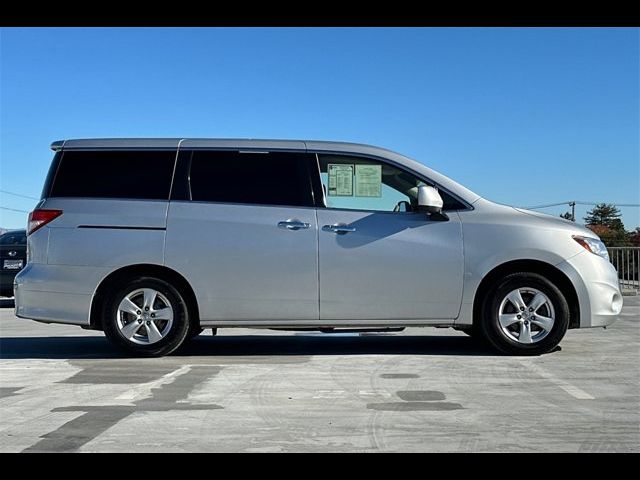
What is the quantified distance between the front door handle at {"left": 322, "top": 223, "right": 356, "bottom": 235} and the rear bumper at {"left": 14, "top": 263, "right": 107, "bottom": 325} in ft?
6.82

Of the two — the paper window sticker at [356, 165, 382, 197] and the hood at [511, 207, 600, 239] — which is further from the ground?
the paper window sticker at [356, 165, 382, 197]

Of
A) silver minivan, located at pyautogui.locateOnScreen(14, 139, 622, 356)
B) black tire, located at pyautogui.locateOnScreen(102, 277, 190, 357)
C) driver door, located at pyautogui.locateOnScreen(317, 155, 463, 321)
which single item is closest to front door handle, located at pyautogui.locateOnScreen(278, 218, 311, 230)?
silver minivan, located at pyautogui.locateOnScreen(14, 139, 622, 356)

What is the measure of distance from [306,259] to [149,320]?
61.4 inches

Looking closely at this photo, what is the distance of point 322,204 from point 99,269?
2141 millimetres

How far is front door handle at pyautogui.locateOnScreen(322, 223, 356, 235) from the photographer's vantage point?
22.9ft

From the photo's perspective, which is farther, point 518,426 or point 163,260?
point 163,260

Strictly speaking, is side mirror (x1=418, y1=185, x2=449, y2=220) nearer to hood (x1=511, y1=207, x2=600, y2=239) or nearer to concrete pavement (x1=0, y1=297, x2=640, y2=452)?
hood (x1=511, y1=207, x2=600, y2=239)

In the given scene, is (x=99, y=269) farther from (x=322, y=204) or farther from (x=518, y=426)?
(x=518, y=426)

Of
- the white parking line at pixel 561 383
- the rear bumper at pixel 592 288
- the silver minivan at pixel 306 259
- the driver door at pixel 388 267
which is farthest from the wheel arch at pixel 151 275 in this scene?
the rear bumper at pixel 592 288

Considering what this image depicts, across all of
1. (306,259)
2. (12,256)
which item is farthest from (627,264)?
(12,256)

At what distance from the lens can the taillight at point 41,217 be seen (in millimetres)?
7117

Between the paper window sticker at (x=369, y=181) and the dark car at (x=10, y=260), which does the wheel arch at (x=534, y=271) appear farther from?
the dark car at (x=10, y=260)
